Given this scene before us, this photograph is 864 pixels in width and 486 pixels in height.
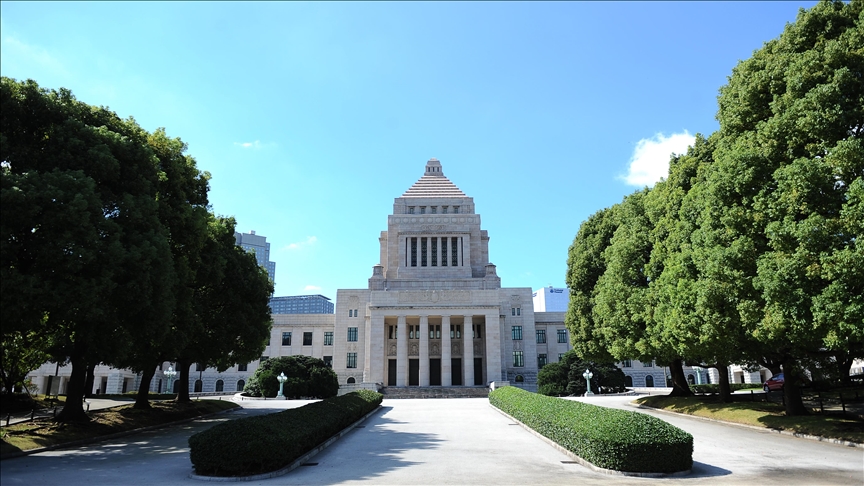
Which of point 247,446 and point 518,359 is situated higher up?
point 518,359

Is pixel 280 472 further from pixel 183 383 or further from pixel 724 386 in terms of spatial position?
pixel 724 386

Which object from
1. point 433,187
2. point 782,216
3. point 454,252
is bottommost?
point 782,216

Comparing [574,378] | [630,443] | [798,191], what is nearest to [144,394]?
[630,443]

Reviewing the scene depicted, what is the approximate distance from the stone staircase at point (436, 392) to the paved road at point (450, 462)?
2883 centimetres

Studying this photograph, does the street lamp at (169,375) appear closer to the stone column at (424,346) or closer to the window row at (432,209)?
the stone column at (424,346)

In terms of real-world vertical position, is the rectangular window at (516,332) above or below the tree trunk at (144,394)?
above

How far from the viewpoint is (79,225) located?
44.4 feet

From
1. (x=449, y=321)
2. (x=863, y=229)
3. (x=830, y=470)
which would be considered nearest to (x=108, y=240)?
(x=830, y=470)

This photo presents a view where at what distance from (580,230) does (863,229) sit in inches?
940

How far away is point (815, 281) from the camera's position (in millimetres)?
14867

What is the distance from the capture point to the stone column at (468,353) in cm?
5522

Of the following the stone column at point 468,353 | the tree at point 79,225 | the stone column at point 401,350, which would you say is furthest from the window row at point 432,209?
the tree at point 79,225

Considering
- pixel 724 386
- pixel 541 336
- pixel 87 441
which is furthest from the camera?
pixel 541 336

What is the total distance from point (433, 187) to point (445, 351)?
26029mm
